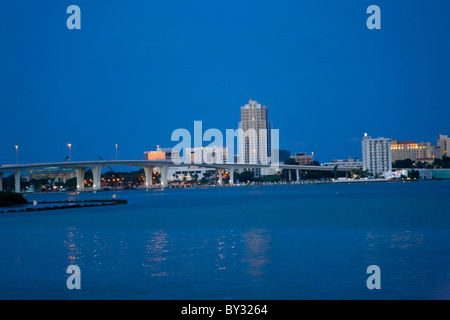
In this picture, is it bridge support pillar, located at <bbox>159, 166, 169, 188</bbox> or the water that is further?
bridge support pillar, located at <bbox>159, 166, 169, 188</bbox>

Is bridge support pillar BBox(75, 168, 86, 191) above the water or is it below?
above

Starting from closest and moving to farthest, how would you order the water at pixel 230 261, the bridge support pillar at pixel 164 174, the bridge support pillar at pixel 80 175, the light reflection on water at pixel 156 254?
the water at pixel 230 261 < the light reflection on water at pixel 156 254 < the bridge support pillar at pixel 80 175 < the bridge support pillar at pixel 164 174

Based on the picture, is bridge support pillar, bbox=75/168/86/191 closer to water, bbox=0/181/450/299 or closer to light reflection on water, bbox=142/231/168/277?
water, bbox=0/181/450/299

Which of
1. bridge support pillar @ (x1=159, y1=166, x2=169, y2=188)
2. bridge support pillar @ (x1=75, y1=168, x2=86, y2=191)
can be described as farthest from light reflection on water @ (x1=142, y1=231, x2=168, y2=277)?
bridge support pillar @ (x1=159, y1=166, x2=169, y2=188)

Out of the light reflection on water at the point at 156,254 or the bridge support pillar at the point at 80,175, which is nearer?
the light reflection on water at the point at 156,254

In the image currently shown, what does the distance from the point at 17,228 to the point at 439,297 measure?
3320 centimetres

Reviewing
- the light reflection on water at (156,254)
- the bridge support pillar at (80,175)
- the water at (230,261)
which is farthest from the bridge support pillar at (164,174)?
the light reflection on water at (156,254)

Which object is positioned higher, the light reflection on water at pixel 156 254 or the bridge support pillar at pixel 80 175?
the bridge support pillar at pixel 80 175

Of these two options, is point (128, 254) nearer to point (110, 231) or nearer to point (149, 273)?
point (149, 273)

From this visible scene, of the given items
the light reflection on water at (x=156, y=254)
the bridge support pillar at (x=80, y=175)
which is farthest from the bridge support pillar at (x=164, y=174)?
the light reflection on water at (x=156, y=254)

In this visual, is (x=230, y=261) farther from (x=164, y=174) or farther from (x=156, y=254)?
(x=164, y=174)

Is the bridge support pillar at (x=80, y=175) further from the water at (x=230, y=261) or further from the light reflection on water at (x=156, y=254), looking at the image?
the light reflection on water at (x=156, y=254)

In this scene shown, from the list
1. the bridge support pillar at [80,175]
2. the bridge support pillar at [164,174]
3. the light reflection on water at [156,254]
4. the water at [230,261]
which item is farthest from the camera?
the bridge support pillar at [164,174]
